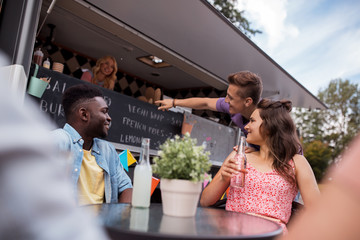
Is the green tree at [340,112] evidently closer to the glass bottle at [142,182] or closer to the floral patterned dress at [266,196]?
the floral patterned dress at [266,196]

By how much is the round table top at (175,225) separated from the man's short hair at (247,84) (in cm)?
160

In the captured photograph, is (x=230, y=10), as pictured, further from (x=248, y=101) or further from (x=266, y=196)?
(x=266, y=196)

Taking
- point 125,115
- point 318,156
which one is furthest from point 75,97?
point 318,156

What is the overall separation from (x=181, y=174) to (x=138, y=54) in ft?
13.3

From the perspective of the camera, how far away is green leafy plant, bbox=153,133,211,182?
1.12 m

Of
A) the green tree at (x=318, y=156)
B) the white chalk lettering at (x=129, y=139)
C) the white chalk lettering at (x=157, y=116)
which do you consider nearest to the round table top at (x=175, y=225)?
the white chalk lettering at (x=129, y=139)

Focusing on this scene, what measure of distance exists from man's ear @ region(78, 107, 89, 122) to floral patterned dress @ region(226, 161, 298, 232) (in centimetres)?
106

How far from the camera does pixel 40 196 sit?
29 centimetres

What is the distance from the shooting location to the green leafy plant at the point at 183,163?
3.68 ft

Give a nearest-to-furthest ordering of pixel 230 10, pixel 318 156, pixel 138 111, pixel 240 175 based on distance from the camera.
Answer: pixel 240 175 → pixel 138 111 → pixel 230 10 → pixel 318 156

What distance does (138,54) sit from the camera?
16.1ft

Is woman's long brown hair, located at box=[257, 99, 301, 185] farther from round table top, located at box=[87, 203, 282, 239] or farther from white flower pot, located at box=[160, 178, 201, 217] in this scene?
white flower pot, located at box=[160, 178, 201, 217]

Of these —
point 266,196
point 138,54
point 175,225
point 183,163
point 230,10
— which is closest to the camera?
point 175,225

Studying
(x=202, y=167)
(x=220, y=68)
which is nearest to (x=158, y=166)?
(x=202, y=167)
